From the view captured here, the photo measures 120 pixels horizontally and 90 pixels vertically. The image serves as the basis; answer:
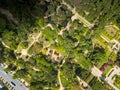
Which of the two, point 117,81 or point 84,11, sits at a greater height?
point 84,11

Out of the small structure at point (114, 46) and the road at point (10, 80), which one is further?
the small structure at point (114, 46)

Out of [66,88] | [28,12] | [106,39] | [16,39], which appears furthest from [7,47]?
[106,39]

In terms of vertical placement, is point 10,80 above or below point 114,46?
below

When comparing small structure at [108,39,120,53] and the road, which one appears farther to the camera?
small structure at [108,39,120,53]

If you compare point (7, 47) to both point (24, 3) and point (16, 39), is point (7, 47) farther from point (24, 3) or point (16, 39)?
point (24, 3)

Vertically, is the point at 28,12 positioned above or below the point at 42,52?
above

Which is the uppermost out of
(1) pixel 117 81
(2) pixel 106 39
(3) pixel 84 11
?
(3) pixel 84 11

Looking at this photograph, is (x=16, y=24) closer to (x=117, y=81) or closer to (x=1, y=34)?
(x=1, y=34)

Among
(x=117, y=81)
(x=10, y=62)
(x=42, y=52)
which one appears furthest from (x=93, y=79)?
(x=10, y=62)

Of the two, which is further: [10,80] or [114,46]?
[114,46]
